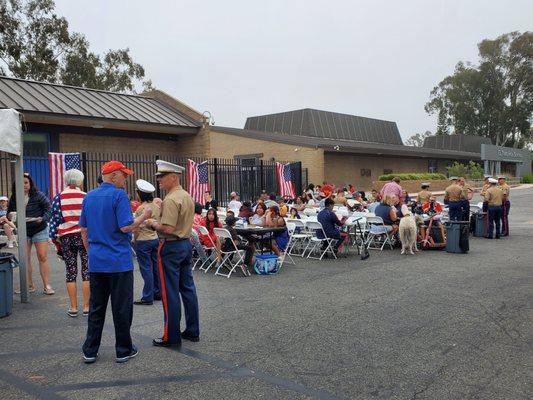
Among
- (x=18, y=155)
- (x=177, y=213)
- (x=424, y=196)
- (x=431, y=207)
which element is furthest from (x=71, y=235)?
(x=424, y=196)

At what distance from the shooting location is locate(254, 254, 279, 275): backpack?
27.1 ft

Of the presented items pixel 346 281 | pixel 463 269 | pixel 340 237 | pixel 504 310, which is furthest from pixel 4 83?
pixel 504 310

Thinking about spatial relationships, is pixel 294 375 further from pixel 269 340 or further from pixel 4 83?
pixel 4 83

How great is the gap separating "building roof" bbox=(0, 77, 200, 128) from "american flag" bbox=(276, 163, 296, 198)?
15.7 ft

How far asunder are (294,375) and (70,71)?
108ft

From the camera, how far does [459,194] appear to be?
40.4 ft

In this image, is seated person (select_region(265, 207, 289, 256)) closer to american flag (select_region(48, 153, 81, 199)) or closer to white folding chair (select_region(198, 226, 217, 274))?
white folding chair (select_region(198, 226, 217, 274))

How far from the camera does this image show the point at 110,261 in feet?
14.1

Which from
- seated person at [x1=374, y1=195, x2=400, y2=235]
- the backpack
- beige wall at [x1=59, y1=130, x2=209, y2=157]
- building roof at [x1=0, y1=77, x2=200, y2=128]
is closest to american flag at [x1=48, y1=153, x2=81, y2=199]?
building roof at [x1=0, y1=77, x2=200, y2=128]

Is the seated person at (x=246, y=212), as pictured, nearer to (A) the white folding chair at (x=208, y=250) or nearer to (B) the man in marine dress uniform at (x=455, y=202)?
(A) the white folding chair at (x=208, y=250)

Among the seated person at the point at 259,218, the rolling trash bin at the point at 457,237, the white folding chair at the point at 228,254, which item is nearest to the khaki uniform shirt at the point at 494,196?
the rolling trash bin at the point at 457,237

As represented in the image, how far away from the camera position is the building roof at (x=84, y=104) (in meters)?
16.7

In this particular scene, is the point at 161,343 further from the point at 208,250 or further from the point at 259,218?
the point at 259,218

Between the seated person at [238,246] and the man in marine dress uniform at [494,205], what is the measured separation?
279 inches
